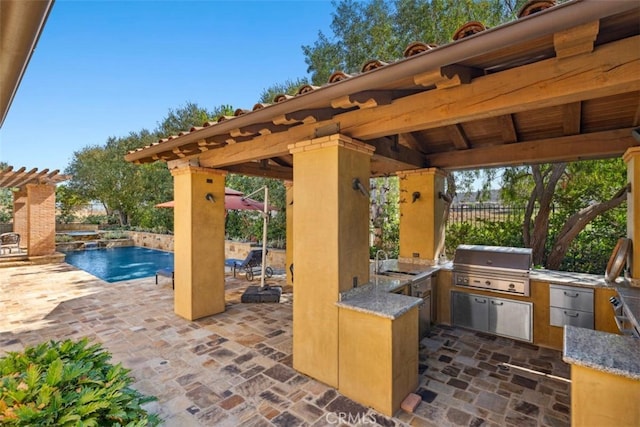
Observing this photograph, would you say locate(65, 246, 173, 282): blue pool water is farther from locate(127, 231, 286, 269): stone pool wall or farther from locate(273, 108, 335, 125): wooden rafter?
locate(273, 108, 335, 125): wooden rafter

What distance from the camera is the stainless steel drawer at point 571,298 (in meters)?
4.59

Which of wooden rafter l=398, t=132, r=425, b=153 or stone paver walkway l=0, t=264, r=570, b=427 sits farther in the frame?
wooden rafter l=398, t=132, r=425, b=153

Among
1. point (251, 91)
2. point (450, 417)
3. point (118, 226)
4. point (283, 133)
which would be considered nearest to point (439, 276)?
point (450, 417)

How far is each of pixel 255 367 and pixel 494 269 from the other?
4.63m

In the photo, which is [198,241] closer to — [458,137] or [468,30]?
[458,137]

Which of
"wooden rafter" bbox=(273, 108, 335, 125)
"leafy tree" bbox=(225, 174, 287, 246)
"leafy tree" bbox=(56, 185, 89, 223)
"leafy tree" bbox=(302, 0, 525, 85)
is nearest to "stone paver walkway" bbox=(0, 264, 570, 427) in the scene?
"wooden rafter" bbox=(273, 108, 335, 125)

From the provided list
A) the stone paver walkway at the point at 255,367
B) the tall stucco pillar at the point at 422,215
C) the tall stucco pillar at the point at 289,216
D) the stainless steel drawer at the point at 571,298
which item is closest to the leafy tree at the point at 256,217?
the tall stucco pillar at the point at 289,216

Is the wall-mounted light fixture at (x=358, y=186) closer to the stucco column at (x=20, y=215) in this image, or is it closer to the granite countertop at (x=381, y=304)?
the granite countertop at (x=381, y=304)

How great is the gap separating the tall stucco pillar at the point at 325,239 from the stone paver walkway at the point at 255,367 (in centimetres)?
49

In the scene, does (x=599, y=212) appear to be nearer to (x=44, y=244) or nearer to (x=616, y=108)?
(x=616, y=108)

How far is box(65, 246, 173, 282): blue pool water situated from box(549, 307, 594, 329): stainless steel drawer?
13788mm

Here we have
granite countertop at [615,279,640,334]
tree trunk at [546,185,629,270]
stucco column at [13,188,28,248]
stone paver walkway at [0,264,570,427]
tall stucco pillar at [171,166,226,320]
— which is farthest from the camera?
stucco column at [13,188,28,248]

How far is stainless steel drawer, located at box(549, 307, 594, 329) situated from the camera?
4582mm

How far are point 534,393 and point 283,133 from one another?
498 centimetres
